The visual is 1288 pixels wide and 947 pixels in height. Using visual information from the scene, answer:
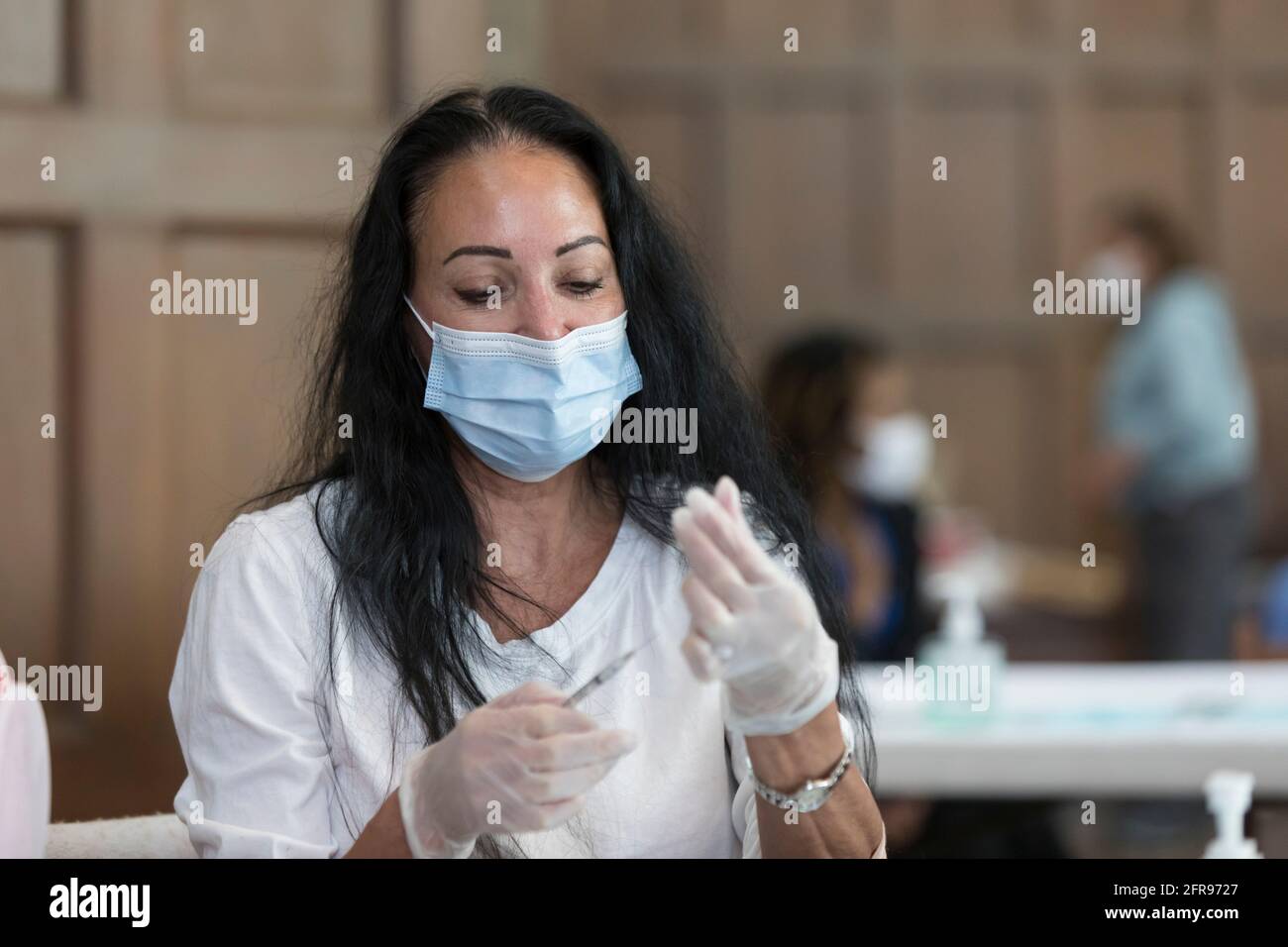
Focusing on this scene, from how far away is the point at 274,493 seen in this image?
1.62 metres

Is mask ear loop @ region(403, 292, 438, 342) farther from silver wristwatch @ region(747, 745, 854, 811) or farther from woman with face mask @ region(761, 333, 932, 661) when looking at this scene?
woman with face mask @ region(761, 333, 932, 661)

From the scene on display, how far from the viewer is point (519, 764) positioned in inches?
46.3

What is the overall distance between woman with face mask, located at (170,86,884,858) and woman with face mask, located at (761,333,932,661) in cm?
145

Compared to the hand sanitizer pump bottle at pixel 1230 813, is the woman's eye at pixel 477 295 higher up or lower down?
higher up

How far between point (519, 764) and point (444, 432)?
21.0 inches

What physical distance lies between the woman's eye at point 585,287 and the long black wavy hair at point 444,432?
0.07 metres

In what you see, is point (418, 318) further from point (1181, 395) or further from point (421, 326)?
point (1181, 395)

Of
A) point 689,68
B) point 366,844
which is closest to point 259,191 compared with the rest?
point 366,844

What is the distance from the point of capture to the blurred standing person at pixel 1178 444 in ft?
14.2

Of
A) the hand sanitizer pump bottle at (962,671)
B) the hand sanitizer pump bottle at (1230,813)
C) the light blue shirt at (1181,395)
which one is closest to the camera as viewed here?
the hand sanitizer pump bottle at (1230,813)

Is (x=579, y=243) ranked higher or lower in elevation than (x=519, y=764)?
higher

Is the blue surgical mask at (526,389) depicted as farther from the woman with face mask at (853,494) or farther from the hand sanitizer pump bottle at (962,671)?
the woman with face mask at (853,494)

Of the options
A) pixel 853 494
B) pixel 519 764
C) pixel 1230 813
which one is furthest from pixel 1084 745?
pixel 519 764

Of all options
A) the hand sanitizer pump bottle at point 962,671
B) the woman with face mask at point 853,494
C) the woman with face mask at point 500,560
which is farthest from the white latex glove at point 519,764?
the woman with face mask at point 853,494
